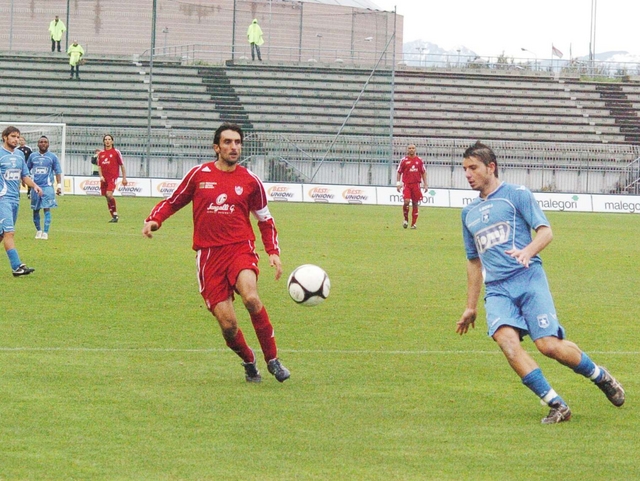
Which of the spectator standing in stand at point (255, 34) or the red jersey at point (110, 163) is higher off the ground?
the spectator standing in stand at point (255, 34)

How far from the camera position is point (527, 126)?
50688 millimetres

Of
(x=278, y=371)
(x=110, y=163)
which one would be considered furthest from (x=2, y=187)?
(x=110, y=163)

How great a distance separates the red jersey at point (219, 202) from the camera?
334 inches

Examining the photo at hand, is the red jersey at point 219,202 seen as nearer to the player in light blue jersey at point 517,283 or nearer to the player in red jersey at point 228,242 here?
the player in red jersey at point 228,242

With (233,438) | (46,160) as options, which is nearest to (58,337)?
(233,438)

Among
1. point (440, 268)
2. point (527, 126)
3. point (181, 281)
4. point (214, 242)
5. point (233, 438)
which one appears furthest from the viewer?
point (527, 126)

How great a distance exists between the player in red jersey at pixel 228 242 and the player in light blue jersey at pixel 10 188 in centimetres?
729

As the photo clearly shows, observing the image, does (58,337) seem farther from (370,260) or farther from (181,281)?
(370,260)

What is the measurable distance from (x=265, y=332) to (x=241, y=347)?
0.71ft

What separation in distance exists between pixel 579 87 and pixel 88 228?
113 ft

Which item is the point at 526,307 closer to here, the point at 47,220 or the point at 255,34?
the point at 47,220

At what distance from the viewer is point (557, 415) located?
7.20 m

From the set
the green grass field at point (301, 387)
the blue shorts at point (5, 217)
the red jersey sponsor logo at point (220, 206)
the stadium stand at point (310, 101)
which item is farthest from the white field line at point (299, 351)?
the stadium stand at point (310, 101)

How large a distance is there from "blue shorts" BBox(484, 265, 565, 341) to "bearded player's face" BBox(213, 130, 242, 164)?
231cm
